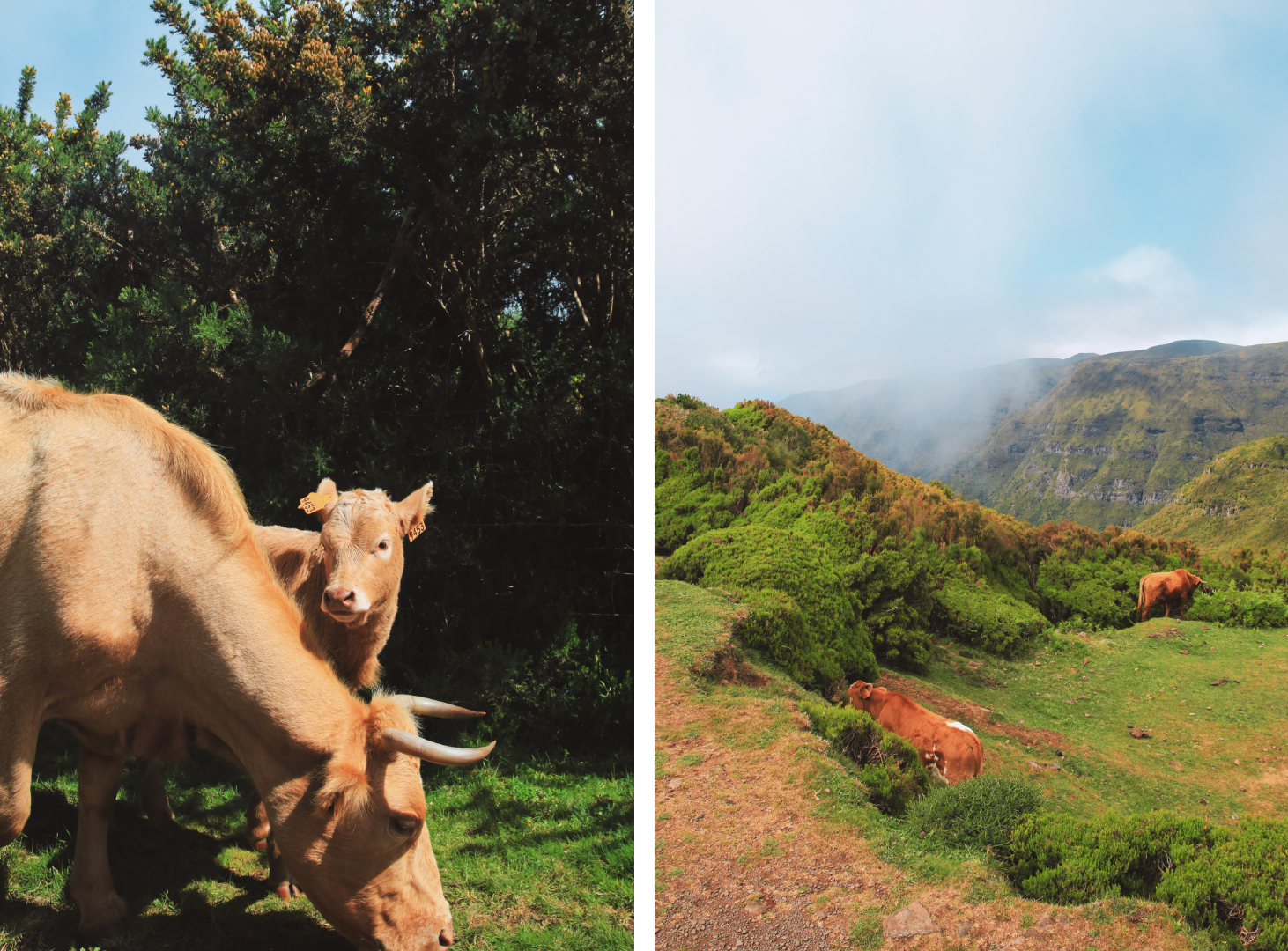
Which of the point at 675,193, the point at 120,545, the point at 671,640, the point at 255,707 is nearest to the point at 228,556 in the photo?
the point at 120,545

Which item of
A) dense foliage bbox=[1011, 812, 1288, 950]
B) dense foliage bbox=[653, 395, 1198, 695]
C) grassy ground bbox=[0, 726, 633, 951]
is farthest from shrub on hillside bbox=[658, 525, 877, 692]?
grassy ground bbox=[0, 726, 633, 951]

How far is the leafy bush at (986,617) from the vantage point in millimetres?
3123

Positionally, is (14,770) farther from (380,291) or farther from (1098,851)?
(1098,851)

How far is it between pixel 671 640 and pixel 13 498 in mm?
2660

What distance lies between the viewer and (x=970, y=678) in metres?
3.12

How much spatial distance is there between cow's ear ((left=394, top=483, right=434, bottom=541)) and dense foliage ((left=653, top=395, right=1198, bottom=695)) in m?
1.28

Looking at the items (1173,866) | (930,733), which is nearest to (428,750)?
(930,733)

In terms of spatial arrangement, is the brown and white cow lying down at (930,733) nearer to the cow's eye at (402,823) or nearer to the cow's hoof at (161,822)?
the cow's eye at (402,823)

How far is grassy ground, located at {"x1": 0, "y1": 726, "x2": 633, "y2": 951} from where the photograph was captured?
2.65 meters

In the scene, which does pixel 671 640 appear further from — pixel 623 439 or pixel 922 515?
pixel 922 515

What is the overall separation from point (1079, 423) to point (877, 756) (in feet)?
5.55

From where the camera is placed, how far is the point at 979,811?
2.79m

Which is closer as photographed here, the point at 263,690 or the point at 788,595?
the point at 263,690

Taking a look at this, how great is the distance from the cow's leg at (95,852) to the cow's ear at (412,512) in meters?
1.25
